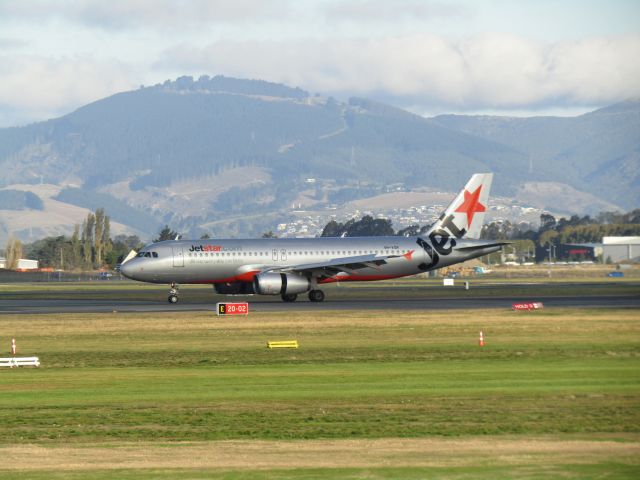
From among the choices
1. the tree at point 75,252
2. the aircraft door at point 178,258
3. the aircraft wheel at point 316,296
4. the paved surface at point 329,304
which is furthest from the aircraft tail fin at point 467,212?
the tree at point 75,252

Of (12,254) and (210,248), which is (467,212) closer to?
(210,248)

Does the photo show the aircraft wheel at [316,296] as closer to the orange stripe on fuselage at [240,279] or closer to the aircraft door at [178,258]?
A: the orange stripe on fuselage at [240,279]

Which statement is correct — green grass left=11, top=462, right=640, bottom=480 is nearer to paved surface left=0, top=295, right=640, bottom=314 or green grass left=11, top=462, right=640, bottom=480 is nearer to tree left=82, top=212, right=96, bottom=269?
paved surface left=0, top=295, right=640, bottom=314

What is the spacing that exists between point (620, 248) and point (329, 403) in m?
145

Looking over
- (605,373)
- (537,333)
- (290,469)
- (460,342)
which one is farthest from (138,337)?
(290,469)

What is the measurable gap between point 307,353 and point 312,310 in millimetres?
21251

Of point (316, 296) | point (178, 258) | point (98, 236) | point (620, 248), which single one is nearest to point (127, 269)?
point (178, 258)

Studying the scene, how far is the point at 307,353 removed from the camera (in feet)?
127

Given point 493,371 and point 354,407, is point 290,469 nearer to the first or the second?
point 354,407

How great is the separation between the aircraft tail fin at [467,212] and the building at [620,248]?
267 ft

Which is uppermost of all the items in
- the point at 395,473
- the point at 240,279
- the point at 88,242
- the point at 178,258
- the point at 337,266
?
the point at 88,242

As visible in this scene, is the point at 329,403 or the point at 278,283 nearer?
the point at 329,403

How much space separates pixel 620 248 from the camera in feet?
544

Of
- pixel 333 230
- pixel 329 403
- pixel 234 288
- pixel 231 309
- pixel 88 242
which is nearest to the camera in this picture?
pixel 329 403
